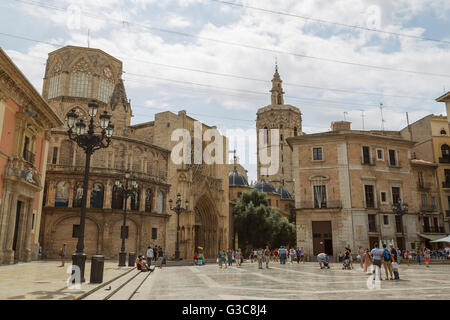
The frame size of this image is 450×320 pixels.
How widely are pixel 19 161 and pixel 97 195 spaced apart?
43.6 feet

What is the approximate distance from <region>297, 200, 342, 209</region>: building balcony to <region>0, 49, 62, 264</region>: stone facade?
20943 millimetres

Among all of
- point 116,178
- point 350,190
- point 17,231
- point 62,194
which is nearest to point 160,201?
point 116,178

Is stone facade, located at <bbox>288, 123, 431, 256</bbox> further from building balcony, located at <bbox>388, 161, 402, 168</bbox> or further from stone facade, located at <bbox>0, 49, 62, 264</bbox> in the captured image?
stone facade, located at <bbox>0, 49, 62, 264</bbox>

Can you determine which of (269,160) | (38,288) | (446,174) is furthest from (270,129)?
(38,288)

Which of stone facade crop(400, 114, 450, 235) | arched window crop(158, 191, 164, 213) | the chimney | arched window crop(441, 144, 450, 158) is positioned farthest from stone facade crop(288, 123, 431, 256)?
arched window crop(158, 191, 164, 213)

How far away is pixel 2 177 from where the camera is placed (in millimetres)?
16969

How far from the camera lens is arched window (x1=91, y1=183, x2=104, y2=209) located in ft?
→ 102

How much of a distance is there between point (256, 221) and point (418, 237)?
62.4 ft

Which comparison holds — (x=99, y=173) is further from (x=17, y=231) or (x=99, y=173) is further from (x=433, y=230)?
(x=433, y=230)

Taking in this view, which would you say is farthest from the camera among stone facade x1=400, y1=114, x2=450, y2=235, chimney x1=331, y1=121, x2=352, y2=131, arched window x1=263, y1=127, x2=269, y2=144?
arched window x1=263, y1=127, x2=269, y2=144

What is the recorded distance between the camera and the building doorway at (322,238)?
98.3 feet

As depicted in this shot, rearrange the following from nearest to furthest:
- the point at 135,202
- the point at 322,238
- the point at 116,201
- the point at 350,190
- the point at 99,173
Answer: the point at 322,238 → the point at 350,190 → the point at 99,173 → the point at 116,201 → the point at 135,202

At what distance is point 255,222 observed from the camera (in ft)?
147

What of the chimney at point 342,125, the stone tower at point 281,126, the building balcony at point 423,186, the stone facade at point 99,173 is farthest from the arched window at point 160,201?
the stone tower at point 281,126
